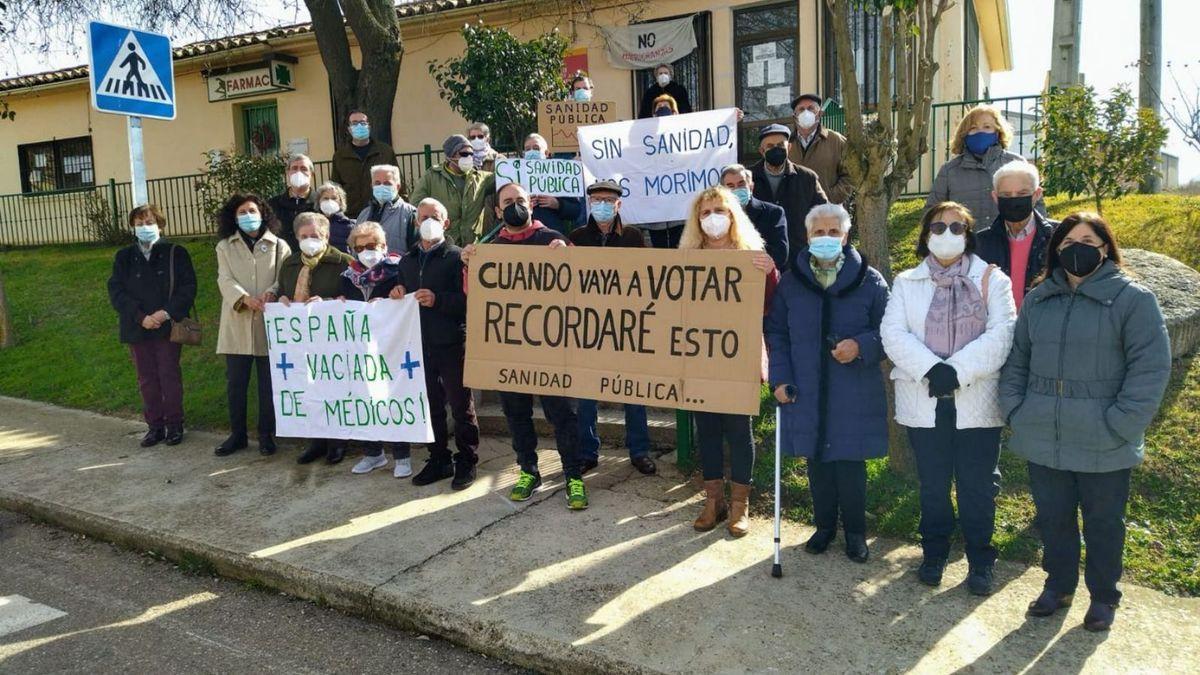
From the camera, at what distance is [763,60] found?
44.8 ft

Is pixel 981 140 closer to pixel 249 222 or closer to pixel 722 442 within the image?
pixel 722 442

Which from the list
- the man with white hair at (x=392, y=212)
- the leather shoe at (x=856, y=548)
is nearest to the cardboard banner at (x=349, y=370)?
the man with white hair at (x=392, y=212)

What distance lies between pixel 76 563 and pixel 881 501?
4.70 metres

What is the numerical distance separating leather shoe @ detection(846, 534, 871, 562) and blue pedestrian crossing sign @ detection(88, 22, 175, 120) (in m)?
5.67

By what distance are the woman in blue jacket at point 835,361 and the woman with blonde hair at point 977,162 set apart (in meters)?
0.95

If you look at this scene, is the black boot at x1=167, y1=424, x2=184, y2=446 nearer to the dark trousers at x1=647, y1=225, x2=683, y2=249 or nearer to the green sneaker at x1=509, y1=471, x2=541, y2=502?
the green sneaker at x1=509, y1=471, x2=541, y2=502

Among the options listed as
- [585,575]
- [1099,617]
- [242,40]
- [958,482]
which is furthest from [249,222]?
[242,40]

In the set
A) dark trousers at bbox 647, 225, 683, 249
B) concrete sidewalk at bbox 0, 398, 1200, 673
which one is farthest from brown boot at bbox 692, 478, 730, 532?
dark trousers at bbox 647, 225, 683, 249

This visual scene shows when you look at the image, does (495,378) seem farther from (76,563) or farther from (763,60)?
(763,60)

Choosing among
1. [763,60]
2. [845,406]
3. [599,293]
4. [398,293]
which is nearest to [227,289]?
[398,293]

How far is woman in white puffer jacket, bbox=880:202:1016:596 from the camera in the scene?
393 centimetres

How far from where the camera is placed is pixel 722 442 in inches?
191

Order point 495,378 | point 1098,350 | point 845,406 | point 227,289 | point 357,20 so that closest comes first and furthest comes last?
point 1098,350 → point 845,406 → point 495,378 → point 227,289 → point 357,20

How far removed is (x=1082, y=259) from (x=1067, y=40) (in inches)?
396
